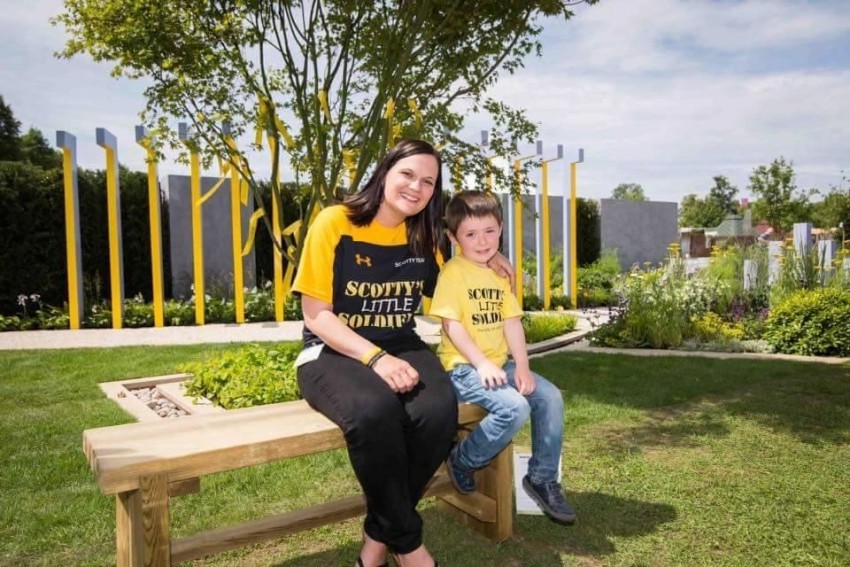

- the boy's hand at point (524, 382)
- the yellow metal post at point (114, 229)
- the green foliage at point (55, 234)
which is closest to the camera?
the boy's hand at point (524, 382)

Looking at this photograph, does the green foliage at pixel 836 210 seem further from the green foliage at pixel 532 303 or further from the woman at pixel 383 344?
the woman at pixel 383 344

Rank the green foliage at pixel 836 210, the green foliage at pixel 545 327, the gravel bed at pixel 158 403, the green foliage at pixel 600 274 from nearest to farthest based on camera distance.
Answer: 1. the gravel bed at pixel 158 403
2. the green foliage at pixel 545 327
3. the green foliage at pixel 600 274
4. the green foliage at pixel 836 210

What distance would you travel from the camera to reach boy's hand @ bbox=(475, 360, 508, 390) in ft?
8.07

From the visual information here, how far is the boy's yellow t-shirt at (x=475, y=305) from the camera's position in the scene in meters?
2.62

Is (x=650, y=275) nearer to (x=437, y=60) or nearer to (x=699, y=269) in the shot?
(x=699, y=269)

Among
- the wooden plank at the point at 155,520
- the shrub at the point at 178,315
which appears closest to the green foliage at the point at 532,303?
the shrub at the point at 178,315

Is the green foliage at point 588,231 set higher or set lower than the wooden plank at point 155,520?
higher

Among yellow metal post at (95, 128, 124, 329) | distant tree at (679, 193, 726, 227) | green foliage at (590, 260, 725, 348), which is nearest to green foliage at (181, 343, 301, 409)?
green foliage at (590, 260, 725, 348)

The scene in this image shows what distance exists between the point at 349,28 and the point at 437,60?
107cm

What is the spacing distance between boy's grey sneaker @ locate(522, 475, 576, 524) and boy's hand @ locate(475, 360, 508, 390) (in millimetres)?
459

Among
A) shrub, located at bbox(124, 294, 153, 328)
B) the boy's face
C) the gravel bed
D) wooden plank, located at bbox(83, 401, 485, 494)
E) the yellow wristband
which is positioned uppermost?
the boy's face

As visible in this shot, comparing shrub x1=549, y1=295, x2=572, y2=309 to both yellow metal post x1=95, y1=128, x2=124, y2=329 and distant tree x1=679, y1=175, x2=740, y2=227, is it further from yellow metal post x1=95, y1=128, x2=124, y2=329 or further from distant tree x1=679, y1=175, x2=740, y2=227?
distant tree x1=679, y1=175, x2=740, y2=227

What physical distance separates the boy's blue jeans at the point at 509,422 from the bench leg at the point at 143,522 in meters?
1.15

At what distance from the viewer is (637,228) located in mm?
18531
